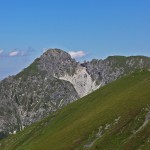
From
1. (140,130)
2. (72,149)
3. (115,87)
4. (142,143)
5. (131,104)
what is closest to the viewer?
(142,143)

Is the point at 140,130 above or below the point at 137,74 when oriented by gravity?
below

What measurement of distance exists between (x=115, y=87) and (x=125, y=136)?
64810 mm

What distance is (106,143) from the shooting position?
72688mm

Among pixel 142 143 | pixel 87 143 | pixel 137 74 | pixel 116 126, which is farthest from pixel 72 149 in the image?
pixel 137 74

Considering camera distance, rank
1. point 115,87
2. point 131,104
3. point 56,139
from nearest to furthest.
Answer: point 131,104 < point 56,139 < point 115,87

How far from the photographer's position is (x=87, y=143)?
8256cm

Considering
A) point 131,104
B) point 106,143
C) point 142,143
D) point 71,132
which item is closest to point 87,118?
point 71,132

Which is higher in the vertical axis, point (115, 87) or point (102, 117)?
point (115, 87)

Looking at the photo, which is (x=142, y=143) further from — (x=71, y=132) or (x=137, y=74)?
(x=137, y=74)

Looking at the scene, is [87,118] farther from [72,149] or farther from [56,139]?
[72,149]

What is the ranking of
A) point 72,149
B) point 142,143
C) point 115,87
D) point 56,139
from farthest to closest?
point 115,87 < point 56,139 < point 72,149 < point 142,143

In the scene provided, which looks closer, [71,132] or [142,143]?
[142,143]

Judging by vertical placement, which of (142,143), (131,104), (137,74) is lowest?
(142,143)

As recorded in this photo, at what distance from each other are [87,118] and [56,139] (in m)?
9.91
